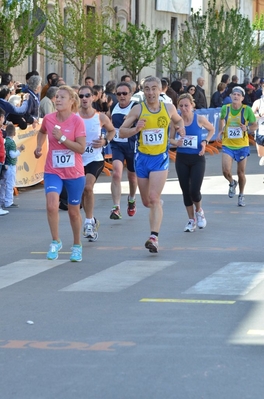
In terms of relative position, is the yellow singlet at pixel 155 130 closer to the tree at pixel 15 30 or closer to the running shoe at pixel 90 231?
the running shoe at pixel 90 231

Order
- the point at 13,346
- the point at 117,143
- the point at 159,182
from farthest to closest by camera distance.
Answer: the point at 117,143 → the point at 159,182 → the point at 13,346

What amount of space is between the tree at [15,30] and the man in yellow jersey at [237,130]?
771 cm

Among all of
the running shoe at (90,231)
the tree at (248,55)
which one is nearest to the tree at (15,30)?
the running shoe at (90,231)

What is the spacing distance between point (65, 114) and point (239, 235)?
3.28 m

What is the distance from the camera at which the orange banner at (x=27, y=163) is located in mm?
19359

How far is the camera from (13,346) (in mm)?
7438

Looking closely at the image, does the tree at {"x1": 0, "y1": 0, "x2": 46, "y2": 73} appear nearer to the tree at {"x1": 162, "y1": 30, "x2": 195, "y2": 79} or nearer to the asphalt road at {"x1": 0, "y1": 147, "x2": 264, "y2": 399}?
the asphalt road at {"x1": 0, "y1": 147, "x2": 264, "y2": 399}

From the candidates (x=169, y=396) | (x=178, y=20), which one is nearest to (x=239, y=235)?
(x=169, y=396)

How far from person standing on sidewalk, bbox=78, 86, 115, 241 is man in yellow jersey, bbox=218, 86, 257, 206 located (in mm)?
4486

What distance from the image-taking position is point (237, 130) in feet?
58.1

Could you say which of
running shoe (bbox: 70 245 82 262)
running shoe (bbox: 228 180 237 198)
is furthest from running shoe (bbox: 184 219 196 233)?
running shoe (bbox: 228 180 237 198)

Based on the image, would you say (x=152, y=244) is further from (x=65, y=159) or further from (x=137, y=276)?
(x=137, y=276)

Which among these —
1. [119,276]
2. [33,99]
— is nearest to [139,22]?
[33,99]

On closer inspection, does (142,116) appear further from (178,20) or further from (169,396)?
(178,20)
